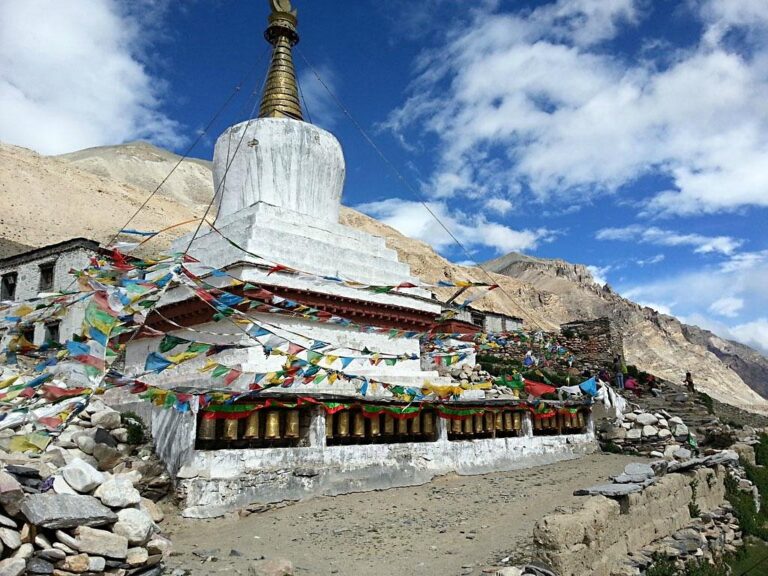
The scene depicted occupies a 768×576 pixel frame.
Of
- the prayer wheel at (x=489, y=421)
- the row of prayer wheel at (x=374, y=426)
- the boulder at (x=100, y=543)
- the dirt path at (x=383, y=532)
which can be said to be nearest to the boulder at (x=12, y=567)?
the boulder at (x=100, y=543)

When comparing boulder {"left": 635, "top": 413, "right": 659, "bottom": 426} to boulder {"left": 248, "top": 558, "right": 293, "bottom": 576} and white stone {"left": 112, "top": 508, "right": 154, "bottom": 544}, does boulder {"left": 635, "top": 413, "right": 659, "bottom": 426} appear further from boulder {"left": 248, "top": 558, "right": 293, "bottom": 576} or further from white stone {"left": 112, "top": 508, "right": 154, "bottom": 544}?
white stone {"left": 112, "top": 508, "right": 154, "bottom": 544}

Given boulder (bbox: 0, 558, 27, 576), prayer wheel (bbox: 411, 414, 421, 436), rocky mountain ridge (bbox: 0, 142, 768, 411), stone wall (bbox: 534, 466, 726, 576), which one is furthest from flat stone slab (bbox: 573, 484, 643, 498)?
rocky mountain ridge (bbox: 0, 142, 768, 411)

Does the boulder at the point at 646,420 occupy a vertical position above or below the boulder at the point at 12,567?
above

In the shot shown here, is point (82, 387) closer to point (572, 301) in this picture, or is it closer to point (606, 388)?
point (606, 388)

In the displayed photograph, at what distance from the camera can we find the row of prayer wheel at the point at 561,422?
11914mm

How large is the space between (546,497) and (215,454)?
430 cm

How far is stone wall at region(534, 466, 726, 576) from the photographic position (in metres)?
4.89

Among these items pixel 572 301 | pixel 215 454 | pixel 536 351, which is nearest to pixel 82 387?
pixel 215 454

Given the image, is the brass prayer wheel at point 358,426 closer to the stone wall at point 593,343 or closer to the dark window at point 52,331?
the dark window at point 52,331

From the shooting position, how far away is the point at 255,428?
24.8 feet

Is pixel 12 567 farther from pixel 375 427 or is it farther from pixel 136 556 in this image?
pixel 375 427

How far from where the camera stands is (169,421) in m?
7.39

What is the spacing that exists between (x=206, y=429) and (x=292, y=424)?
3.73 ft

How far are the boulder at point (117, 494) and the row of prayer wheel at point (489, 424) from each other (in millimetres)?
6029
